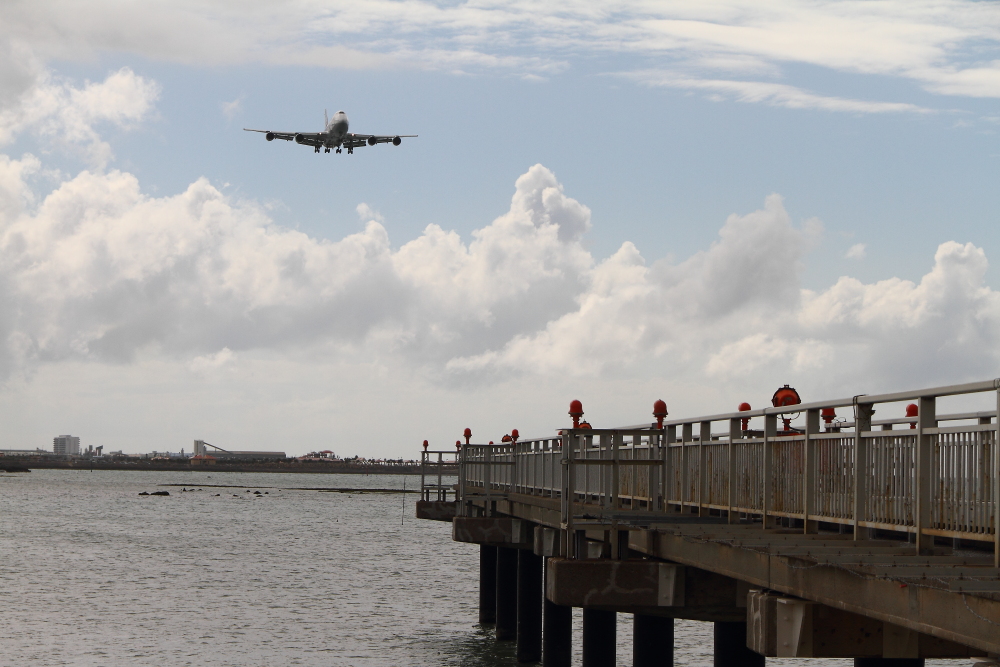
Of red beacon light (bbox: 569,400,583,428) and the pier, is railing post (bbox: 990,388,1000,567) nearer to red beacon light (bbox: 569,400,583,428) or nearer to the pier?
the pier

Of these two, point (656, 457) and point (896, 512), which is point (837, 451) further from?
point (656, 457)

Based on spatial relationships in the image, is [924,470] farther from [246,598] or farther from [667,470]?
[246,598]

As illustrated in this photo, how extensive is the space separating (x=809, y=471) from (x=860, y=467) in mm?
1361

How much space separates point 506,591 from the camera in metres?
34.9

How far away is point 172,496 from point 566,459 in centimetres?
16224

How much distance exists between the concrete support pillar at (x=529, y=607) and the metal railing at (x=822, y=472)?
8.00 m

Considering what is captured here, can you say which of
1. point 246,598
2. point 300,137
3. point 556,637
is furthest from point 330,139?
point 556,637

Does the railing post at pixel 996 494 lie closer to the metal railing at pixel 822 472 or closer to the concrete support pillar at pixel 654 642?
the metal railing at pixel 822 472

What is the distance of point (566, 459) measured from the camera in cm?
1435

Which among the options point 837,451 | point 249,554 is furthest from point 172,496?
point 837,451

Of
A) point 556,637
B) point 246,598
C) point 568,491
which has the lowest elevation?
point 246,598

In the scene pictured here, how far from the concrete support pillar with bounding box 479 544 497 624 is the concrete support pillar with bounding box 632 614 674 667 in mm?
19941

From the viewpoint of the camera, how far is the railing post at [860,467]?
11352mm

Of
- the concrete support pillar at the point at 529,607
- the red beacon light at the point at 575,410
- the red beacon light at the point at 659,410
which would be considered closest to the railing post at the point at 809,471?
the red beacon light at the point at 659,410
